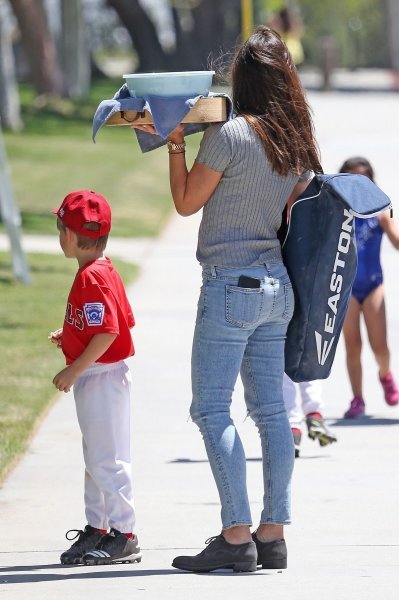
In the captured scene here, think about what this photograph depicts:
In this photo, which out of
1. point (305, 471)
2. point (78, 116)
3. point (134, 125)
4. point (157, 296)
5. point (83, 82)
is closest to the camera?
point (134, 125)

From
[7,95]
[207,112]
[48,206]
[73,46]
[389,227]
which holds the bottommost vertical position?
[73,46]

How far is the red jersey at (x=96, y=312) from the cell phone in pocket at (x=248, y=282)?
1.58 feet

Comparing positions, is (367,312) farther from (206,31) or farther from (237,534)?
(206,31)

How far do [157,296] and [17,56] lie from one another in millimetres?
48683

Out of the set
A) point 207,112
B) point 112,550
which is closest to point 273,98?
point 207,112

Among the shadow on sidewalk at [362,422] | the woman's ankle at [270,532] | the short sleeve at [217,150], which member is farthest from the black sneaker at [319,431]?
the short sleeve at [217,150]

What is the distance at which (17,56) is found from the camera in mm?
60031

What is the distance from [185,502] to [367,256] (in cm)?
227

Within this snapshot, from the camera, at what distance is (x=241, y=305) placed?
16.9 feet

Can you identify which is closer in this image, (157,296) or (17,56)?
(157,296)

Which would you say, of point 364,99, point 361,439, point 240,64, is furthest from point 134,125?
point 364,99

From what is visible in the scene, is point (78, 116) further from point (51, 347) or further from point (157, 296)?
point (51, 347)

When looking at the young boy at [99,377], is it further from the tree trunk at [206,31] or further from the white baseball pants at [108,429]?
the tree trunk at [206,31]

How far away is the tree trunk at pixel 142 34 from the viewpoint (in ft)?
147
